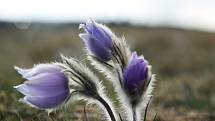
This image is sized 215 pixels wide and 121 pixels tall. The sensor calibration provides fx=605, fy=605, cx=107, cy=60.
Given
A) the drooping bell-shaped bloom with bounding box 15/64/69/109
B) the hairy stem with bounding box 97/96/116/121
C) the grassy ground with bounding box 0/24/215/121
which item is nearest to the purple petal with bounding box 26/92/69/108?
the drooping bell-shaped bloom with bounding box 15/64/69/109

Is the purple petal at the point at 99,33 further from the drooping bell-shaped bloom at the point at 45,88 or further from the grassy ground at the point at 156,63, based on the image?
the grassy ground at the point at 156,63

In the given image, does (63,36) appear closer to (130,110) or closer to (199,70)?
(199,70)

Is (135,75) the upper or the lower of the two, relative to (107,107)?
Result: upper

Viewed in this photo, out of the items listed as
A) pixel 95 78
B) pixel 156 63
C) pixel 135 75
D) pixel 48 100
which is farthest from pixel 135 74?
pixel 156 63

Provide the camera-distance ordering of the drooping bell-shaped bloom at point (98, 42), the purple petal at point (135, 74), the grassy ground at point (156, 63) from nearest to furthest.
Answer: the purple petal at point (135, 74) → the drooping bell-shaped bloom at point (98, 42) → the grassy ground at point (156, 63)

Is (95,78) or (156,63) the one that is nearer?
(95,78)

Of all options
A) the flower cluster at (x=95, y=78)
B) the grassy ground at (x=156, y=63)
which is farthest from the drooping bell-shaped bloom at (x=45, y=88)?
the grassy ground at (x=156, y=63)

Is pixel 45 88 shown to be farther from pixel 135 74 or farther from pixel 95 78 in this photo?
pixel 135 74
